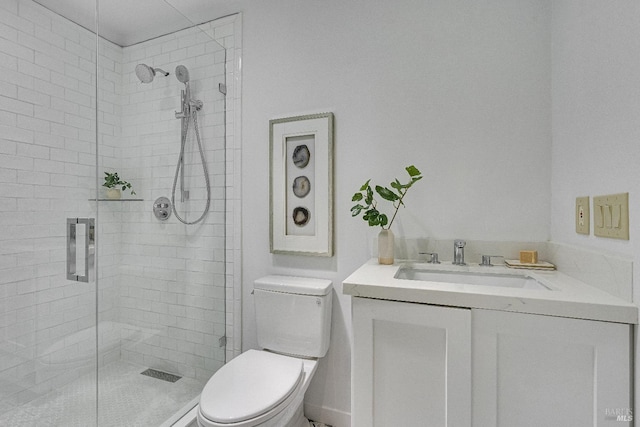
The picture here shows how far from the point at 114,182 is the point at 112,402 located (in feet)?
3.31

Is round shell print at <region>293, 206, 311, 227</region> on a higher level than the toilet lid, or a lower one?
higher

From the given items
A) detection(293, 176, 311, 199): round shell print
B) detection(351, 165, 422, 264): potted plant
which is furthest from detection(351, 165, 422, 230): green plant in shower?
detection(293, 176, 311, 199): round shell print

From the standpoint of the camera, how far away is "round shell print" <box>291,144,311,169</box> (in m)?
1.66

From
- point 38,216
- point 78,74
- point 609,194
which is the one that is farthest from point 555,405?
point 78,74

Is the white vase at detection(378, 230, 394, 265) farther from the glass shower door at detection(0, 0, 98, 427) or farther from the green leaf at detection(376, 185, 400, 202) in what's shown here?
the glass shower door at detection(0, 0, 98, 427)

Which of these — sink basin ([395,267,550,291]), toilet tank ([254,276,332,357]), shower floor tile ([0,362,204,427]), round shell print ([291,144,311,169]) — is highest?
round shell print ([291,144,311,169])

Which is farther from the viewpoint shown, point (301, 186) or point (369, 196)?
point (301, 186)

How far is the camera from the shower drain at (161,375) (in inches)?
60.6

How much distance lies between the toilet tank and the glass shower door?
0.76 meters

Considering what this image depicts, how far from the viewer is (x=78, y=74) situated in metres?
1.31

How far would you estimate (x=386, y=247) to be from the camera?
1.38 m

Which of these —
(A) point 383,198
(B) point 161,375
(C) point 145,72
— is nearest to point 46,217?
(C) point 145,72

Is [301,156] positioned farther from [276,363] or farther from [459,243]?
[276,363]

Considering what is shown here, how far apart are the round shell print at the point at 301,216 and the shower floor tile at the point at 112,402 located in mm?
1053
